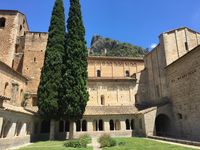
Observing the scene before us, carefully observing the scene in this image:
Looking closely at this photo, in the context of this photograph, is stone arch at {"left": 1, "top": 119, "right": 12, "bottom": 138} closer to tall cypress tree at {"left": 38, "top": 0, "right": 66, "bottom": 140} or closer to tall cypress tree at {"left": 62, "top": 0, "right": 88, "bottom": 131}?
tall cypress tree at {"left": 38, "top": 0, "right": 66, "bottom": 140}

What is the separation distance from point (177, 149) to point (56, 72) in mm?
14875

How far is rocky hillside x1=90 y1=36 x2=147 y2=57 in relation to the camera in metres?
66.9

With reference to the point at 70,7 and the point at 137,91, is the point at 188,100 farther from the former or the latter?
the point at 70,7

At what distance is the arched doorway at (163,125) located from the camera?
24.1 m

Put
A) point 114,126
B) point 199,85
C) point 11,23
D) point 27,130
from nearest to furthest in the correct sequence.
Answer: point 199,85
point 27,130
point 114,126
point 11,23

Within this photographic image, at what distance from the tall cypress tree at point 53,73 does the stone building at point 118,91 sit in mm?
2038

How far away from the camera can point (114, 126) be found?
2612 centimetres

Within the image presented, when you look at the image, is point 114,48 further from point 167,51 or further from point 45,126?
point 45,126

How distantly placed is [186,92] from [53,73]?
14525 mm

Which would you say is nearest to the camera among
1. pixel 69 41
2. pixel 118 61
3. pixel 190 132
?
pixel 190 132

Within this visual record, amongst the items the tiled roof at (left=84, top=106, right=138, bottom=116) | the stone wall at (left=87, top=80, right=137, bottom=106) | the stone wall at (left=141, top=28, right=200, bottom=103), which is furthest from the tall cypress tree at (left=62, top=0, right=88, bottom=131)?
the stone wall at (left=141, top=28, right=200, bottom=103)

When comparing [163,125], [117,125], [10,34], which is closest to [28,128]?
[117,125]

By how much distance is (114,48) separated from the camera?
73.1 m

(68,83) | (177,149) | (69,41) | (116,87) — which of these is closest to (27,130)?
(68,83)
